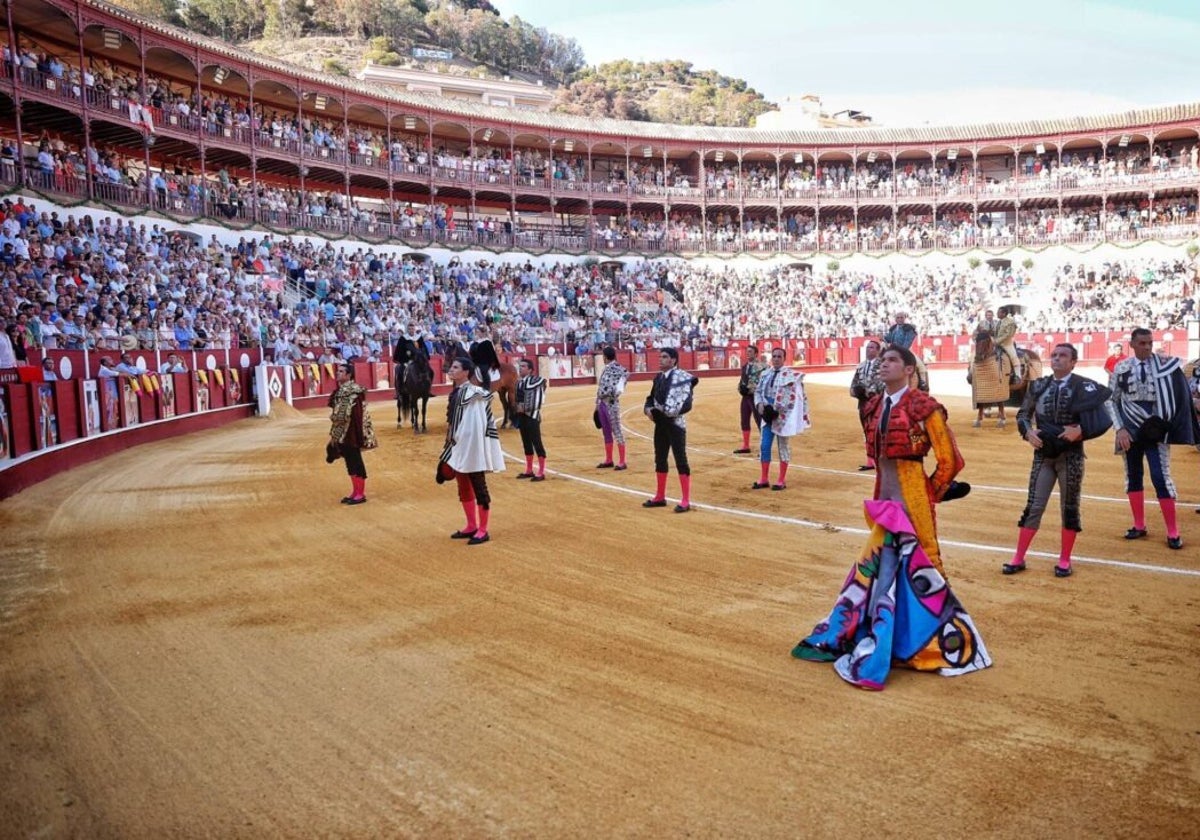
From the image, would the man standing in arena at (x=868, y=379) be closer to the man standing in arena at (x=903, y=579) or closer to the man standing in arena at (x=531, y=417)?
the man standing in arena at (x=531, y=417)

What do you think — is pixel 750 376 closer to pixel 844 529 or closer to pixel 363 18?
pixel 844 529

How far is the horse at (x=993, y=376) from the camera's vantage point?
16.6m

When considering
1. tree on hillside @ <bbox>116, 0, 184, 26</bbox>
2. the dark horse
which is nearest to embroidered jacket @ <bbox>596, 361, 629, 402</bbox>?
the dark horse

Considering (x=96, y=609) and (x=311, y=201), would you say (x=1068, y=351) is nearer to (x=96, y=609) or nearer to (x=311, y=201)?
(x=96, y=609)

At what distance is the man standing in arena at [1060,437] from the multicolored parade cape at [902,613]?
227 cm

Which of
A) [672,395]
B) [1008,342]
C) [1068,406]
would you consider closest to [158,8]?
[1008,342]

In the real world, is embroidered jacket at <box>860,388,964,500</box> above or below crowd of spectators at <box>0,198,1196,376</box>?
below

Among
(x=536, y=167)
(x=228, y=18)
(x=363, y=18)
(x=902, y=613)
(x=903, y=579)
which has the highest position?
(x=363, y=18)

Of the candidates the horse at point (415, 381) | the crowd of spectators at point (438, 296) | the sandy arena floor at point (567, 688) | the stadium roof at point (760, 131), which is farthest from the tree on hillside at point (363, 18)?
the sandy arena floor at point (567, 688)

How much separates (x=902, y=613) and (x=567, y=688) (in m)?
1.86

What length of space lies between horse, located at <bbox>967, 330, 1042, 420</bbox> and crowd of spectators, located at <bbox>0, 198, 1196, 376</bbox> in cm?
1652

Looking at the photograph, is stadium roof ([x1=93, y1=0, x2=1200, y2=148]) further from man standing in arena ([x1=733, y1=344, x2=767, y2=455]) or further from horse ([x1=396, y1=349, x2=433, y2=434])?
man standing in arena ([x1=733, y1=344, x2=767, y2=455])

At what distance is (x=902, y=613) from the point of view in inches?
194

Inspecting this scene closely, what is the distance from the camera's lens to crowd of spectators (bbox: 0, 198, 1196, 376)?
20516 millimetres
